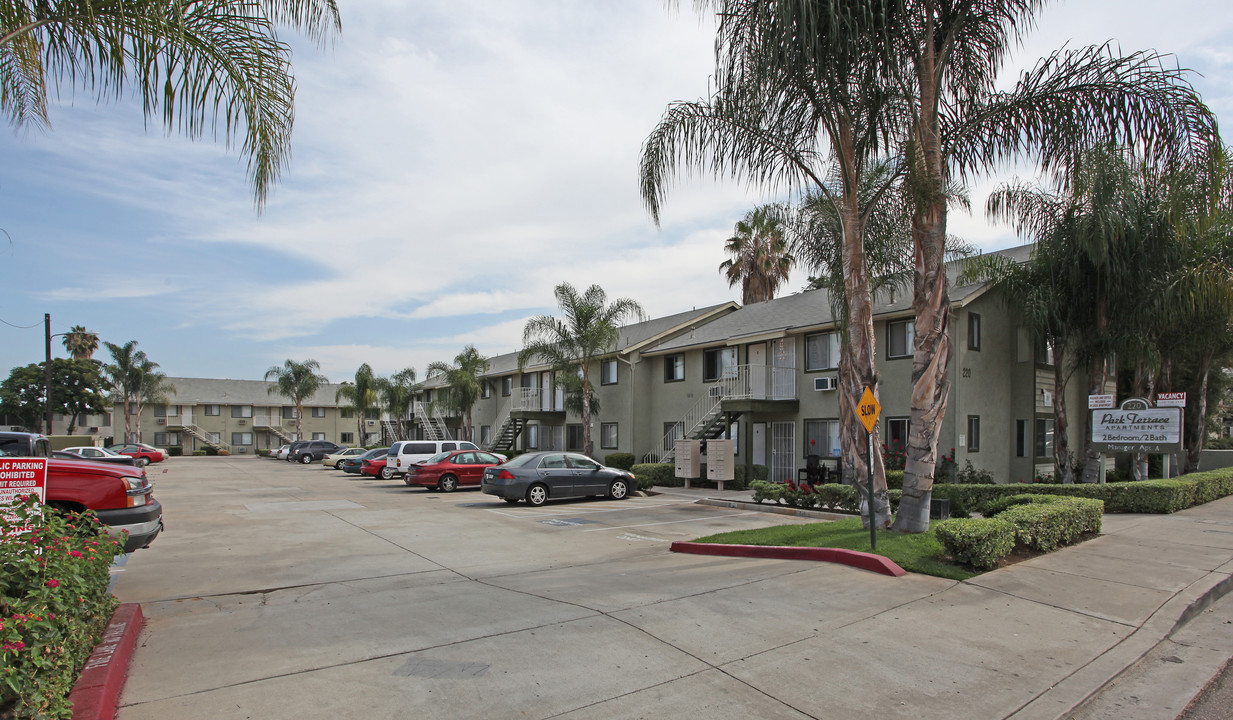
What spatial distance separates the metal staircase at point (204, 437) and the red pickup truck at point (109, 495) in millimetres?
66693

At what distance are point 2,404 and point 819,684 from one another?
81612 mm

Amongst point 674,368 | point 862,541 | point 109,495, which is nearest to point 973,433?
point 674,368

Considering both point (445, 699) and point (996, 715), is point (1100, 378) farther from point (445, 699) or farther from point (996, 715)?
point (445, 699)

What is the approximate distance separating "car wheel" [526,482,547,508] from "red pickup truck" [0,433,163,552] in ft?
35.6

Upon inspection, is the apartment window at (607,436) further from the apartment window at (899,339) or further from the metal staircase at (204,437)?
the metal staircase at (204,437)

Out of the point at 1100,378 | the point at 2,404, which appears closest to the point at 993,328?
the point at 1100,378

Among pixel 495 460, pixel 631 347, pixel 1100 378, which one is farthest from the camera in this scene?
pixel 631 347

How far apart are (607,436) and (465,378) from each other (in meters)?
12.3

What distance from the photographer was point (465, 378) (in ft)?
136

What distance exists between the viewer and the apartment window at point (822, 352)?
22.7 meters

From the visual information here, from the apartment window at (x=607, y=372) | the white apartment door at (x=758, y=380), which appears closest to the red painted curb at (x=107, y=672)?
the white apartment door at (x=758, y=380)

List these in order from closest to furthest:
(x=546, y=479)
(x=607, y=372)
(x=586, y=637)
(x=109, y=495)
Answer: (x=586, y=637)
(x=109, y=495)
(x=546, y=479)
(x=607, y=372)

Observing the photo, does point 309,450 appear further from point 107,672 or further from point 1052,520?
point 107,672

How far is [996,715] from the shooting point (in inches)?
186
